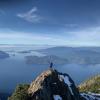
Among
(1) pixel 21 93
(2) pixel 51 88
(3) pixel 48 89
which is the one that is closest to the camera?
(1) pixel 21 93

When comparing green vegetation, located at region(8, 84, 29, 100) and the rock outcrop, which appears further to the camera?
green vegetation, located at region(8, 84, 29, 100)

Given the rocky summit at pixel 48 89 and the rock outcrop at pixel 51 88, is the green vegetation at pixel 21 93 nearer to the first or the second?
the rocky summit at pixel 48 89

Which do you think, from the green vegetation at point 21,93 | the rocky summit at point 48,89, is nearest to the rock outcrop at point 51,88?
the rocky summit at point 48,89

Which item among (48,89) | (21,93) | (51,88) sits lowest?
(21,93)

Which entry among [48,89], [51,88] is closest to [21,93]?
[48,89]

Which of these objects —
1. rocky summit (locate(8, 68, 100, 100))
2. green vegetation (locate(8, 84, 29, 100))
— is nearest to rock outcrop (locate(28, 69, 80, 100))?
rocky summit (locate(8, 68, 100, 100))

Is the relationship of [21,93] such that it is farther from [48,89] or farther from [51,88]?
[51,88]

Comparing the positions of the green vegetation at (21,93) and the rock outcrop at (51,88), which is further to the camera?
the green vegetation at (21,93)

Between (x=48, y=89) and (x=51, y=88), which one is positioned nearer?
(x=48, y=89)

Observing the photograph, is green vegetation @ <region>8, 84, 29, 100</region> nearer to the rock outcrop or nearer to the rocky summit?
the rocky summit
